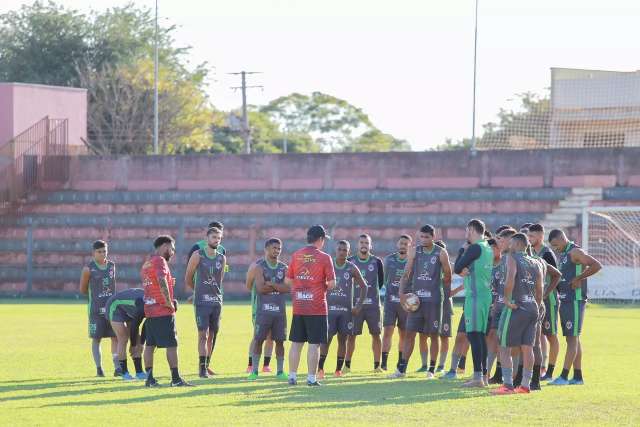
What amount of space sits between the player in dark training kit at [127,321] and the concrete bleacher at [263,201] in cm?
2502

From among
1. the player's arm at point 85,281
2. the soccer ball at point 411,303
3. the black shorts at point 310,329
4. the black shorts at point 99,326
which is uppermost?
the player's arm at point 85,281

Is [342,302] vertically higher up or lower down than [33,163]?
lower down

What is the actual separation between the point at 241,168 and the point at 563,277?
2979cm

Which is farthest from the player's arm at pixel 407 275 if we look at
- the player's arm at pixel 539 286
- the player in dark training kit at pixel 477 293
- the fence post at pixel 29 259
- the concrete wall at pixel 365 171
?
the fence post at pixel 29 259

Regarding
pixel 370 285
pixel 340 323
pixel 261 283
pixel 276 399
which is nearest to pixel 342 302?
pixel 340 323

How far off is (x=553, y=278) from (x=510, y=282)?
1.14 m

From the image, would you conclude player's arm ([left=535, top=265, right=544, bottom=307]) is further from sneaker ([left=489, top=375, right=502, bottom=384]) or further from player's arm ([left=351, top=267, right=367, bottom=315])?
player's arm ([left=351, top=267, right=367, bottom=315])

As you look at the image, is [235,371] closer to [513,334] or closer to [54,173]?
[513,334]

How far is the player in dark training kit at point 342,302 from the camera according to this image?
59.1 feet

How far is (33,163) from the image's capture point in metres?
45.9

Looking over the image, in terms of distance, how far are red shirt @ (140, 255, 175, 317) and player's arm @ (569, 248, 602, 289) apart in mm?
5130

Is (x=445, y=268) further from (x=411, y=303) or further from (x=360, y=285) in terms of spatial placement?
(x=360, y=285)

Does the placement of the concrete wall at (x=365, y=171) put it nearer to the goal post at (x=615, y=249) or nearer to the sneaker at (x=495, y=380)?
the goal post at (x=615, y=249)

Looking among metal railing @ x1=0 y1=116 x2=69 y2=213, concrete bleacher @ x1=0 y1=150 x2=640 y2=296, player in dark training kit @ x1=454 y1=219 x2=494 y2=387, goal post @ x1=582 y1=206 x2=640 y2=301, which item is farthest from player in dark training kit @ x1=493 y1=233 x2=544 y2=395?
metal railing @ x1=0 y1=116 x2=69 y2=213
